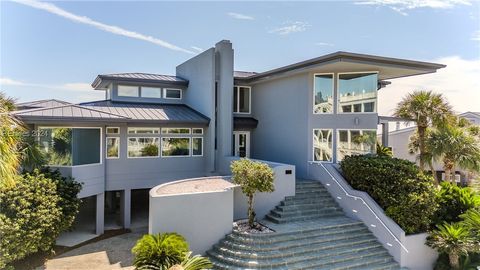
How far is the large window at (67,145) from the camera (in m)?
13.4

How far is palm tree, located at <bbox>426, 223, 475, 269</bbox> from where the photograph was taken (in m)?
10.6

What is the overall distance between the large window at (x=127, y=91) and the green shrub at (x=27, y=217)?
8.88 metres

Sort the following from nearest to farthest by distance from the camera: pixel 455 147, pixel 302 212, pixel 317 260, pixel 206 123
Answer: pixel 317 260, pixel 302 212, pixel 455 147, pixel 206 123

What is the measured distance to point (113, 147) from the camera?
15789mm

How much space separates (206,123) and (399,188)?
34.8ft

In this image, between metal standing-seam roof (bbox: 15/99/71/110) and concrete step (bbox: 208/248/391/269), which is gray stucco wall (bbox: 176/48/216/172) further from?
metal standing-seam roof (bbox: 15/99/71/110)

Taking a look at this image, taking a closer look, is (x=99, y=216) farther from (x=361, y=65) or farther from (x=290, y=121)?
(x=361, y=65)

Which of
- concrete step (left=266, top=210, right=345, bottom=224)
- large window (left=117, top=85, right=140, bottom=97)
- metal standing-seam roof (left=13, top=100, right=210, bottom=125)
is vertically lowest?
concrete step (left=266, top=210, right=345, bottom=224)

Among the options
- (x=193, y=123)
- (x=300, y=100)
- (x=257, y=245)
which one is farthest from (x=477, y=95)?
(x=193, y=123)

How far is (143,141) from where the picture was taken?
54.3 feet

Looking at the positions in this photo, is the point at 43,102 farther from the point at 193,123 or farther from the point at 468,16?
the point at 468,16

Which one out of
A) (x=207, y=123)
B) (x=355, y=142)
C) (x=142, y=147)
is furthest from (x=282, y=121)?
(x=142, y=147)

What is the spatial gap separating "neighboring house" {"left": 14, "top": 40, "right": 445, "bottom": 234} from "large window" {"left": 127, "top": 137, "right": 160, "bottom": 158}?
0.18 ft

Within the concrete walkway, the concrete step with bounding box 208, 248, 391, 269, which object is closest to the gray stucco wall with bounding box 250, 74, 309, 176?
the concrete step with bounding box 208, 248, 391, 269
